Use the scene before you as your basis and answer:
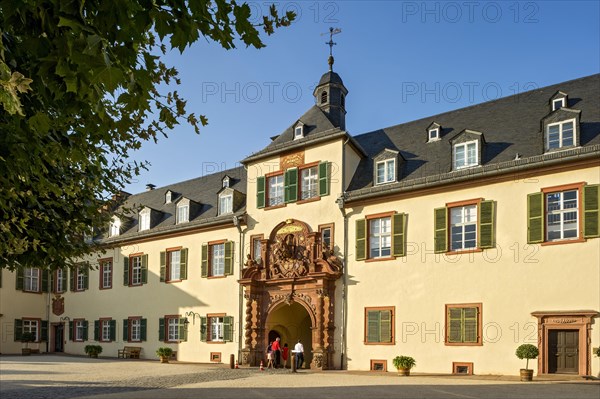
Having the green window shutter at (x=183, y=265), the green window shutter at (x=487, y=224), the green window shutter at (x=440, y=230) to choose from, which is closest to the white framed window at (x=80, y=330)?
the green window shutter at (x=183, y=265)

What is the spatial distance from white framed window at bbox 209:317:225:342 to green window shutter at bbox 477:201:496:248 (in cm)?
1279

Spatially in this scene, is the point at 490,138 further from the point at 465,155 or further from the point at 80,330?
the point at 80,330

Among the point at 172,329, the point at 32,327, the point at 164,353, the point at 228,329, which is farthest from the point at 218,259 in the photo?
the point at 32,327

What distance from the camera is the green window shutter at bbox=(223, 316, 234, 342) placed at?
2748 cm

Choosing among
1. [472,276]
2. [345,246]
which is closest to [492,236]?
[472,276]

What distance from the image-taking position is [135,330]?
1289 inches

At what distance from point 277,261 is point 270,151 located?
4808mm

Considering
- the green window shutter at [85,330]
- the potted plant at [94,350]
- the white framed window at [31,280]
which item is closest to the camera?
the potted plant at [94,350]

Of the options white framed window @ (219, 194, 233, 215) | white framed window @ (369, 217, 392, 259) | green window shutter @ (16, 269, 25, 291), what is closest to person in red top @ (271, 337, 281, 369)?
white framed window @ (369, 217, 392, 259)

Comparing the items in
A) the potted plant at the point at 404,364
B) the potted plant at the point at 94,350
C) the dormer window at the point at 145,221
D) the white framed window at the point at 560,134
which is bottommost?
the potted plant at the point at 94,350

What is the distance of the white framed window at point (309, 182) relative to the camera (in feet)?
83.9

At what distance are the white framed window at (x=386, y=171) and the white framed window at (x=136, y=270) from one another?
1532cm

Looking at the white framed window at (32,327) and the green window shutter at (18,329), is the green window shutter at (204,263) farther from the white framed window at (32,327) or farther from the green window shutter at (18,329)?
the white framed window at (32,327)

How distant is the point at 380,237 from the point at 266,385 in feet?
26.9
